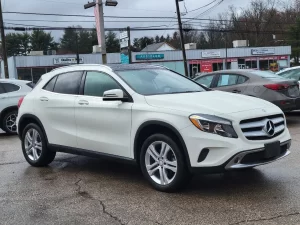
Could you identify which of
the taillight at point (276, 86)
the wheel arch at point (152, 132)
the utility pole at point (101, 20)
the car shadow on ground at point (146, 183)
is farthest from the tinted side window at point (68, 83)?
the utility pole at point (101, 20)

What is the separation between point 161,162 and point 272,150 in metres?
1.32

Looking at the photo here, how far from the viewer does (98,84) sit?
6.10 metres

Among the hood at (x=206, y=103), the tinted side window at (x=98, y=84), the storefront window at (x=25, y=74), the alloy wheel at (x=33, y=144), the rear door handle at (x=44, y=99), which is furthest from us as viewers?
the storefront window at (x=25, y=74)

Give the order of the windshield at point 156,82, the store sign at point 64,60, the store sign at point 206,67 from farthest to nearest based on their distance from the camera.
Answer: the store sign at point 206,67, the store sign at point 64,60, the windshield at point 156,82

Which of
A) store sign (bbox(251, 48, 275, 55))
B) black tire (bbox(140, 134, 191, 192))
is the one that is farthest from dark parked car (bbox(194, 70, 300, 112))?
store sign (bbox(251, 48, 275, 55))

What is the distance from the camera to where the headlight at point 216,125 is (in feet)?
15.5

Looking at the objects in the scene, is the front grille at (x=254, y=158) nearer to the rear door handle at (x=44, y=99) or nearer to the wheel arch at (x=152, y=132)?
the wheel arch at (x=152, y=132)

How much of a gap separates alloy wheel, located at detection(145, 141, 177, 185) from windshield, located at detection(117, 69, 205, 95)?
0.79 meters

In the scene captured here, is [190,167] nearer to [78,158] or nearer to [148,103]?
[148,103]

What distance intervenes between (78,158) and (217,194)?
11.2ft

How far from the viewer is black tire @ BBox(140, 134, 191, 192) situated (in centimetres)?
493

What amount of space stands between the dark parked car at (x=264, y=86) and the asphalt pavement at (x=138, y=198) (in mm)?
3471

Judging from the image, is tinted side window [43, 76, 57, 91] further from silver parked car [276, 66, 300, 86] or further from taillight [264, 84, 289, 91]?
silver parked car [276, 66, 300, 86]

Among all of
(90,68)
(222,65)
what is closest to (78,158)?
(90,68)
